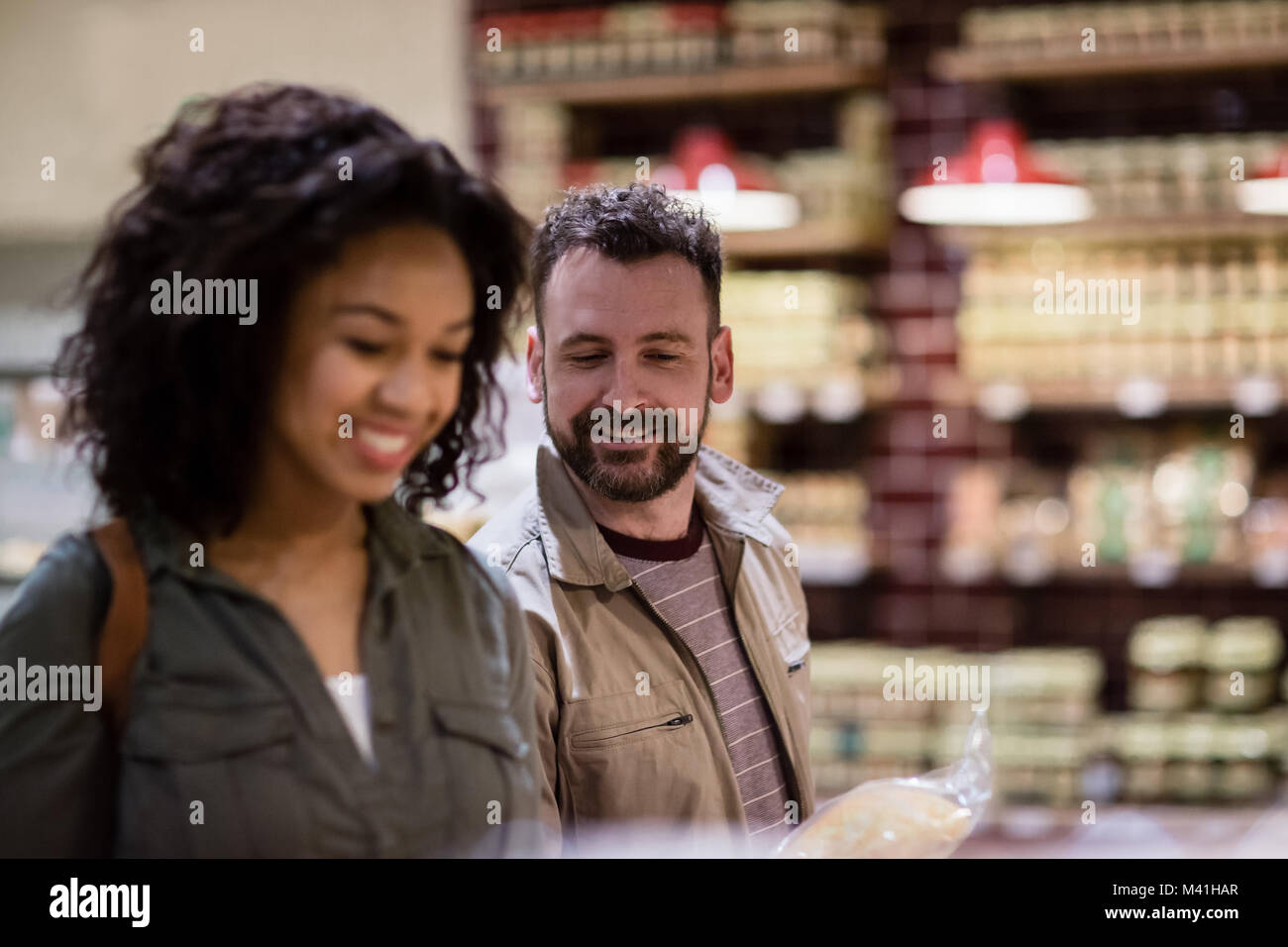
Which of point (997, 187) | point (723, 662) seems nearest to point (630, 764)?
point (723, 662)

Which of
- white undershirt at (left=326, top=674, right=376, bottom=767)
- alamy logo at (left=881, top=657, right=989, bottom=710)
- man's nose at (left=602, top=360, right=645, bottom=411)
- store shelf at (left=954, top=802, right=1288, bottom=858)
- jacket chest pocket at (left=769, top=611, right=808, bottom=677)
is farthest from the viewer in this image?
alamy logo at (left=881, top=657, right=989, bottom=710)

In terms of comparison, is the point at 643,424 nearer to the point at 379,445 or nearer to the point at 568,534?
the point at 568,534

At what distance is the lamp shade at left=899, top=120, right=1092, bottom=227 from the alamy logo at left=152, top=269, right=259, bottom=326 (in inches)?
100

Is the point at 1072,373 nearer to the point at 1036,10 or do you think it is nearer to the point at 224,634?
the point at 1036,10

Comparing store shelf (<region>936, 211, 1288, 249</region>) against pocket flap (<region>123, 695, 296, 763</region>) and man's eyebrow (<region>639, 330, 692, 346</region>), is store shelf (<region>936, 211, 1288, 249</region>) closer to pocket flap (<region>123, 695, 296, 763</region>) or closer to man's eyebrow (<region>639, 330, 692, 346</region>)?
man's eyebrow (<region>639, 330, 692, 346</region>)

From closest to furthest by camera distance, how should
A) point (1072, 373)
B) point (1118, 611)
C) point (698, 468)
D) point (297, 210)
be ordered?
point (297, 210) → point (698, 468) → point (1072, 373) → point (1118, 611)

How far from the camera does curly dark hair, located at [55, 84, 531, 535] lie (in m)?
1.01

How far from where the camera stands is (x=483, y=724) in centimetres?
112

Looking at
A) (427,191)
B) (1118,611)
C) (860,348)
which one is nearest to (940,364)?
(860,348)

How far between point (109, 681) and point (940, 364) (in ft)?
11.8

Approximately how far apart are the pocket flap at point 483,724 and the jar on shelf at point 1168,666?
3210mm

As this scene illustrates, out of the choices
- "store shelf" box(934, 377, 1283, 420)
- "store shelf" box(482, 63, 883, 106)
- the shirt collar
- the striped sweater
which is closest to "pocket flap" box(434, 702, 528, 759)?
the shirt collar
